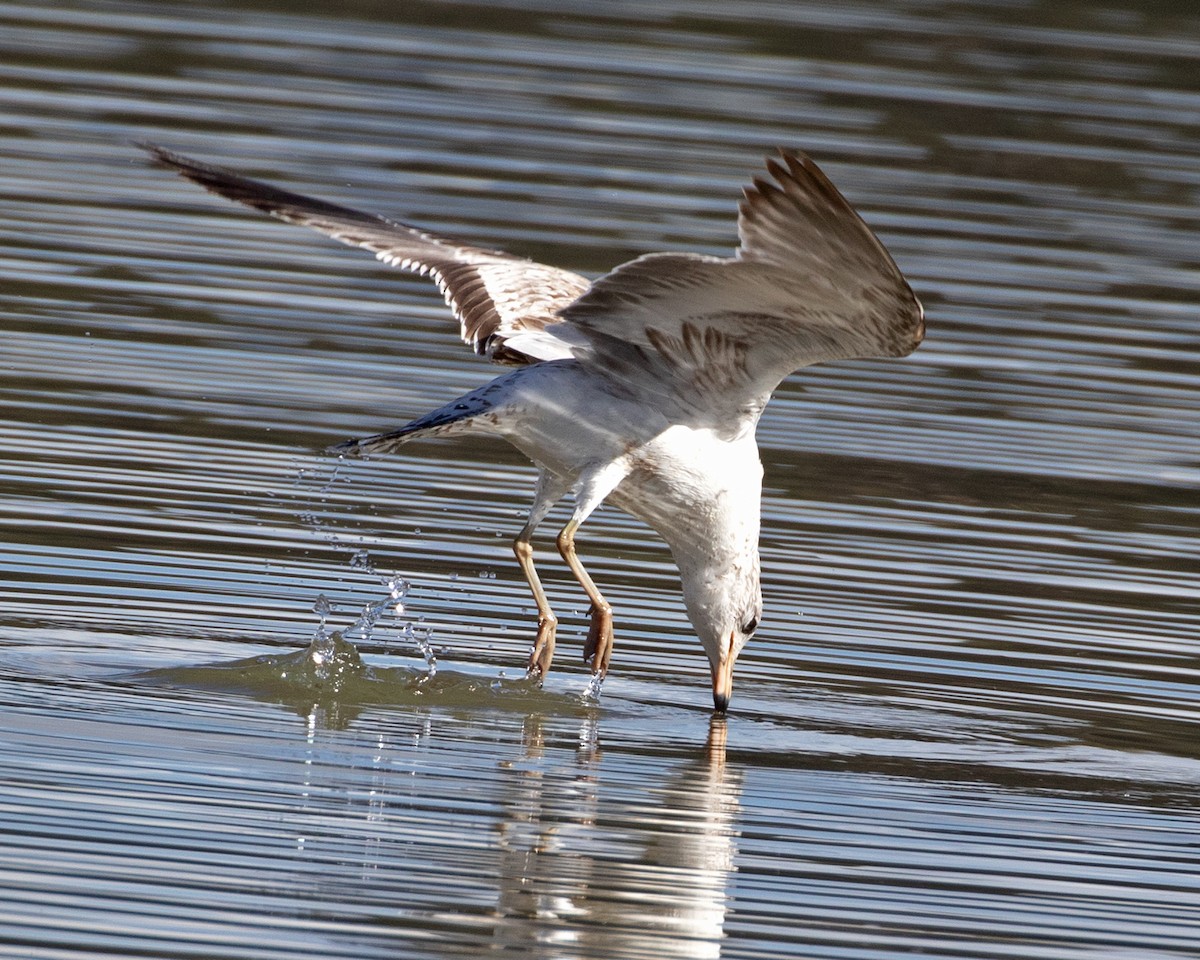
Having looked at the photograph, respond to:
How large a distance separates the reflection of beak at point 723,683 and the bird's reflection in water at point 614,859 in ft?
1.73

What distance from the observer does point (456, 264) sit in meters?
9.90

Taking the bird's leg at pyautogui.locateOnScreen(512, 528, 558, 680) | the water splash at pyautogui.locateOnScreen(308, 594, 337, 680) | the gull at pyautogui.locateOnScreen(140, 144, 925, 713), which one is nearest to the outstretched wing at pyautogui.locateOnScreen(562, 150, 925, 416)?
the gull at pyautogui.locateOnScreen(140, 144, 925, 713)

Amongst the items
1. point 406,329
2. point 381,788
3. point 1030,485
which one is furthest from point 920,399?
point 381,788

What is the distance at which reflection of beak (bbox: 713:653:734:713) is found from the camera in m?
8.60

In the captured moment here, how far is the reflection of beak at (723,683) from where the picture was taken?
8.60m

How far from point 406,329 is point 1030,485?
360cm

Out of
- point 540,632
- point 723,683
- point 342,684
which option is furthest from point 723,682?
point 342,684

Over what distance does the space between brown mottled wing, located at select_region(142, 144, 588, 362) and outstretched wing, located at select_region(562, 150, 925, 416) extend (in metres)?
0.49

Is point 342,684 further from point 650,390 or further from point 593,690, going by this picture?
point 650,390

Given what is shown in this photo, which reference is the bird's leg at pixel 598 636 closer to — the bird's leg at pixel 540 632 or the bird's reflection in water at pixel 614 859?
the bird's leg at pixel 540 632

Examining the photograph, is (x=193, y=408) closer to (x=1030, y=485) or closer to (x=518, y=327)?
(x=518, y=327)

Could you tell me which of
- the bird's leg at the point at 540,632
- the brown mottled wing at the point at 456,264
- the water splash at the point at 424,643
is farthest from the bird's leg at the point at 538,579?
the brown mottled wing at the point at 456,264

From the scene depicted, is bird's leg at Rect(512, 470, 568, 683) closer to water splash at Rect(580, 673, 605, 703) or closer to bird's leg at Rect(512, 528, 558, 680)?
bird's leg at Rect(512, 528, 558, 680)

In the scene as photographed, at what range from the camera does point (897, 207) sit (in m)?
17.0
